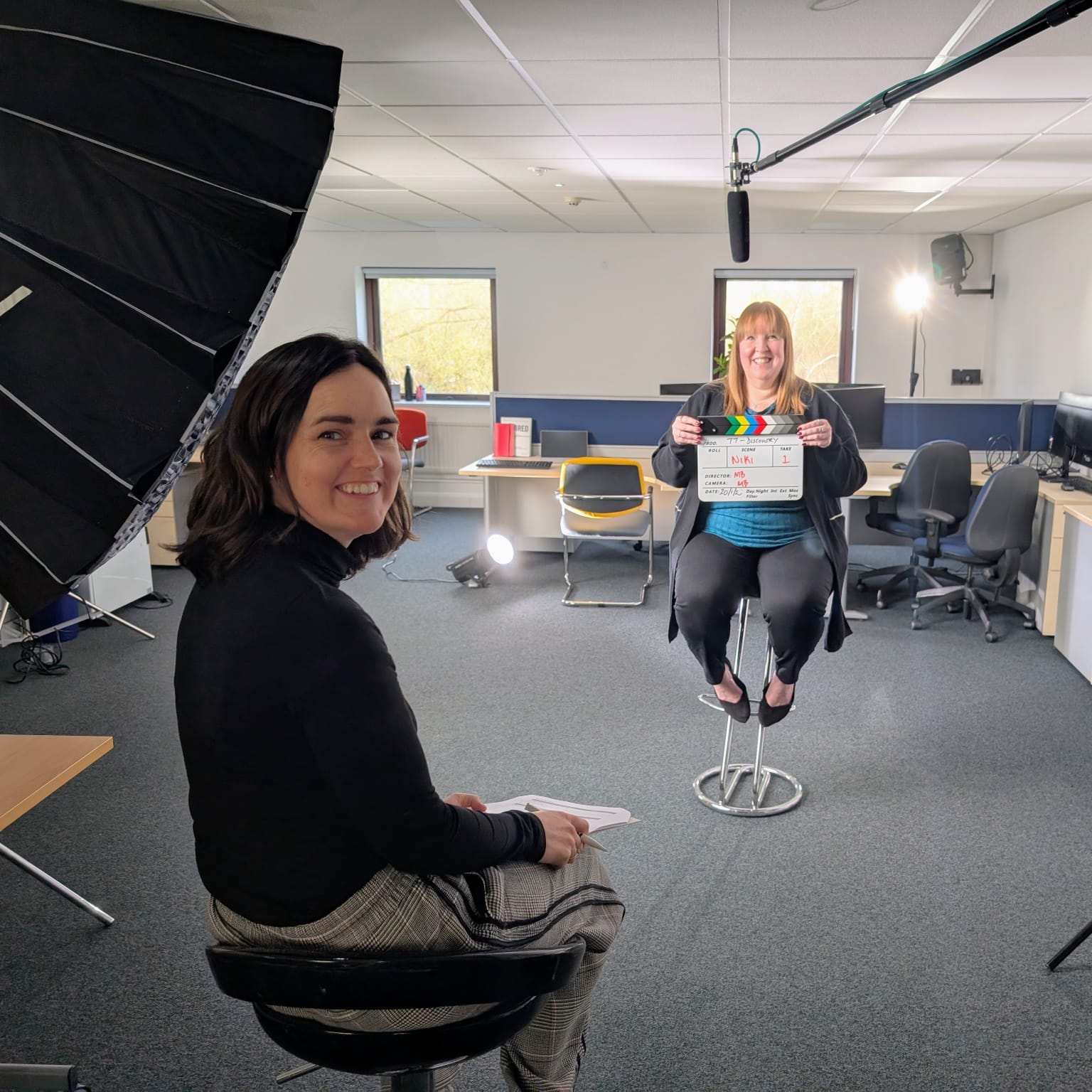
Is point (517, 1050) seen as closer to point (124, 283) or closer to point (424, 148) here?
point (124, 283)

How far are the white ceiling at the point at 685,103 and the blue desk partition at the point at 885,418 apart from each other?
124 cm

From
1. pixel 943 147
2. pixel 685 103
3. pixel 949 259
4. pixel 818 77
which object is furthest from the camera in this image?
pixel 949 259

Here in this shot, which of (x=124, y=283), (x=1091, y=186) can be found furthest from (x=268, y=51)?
(x=1091, y=186)

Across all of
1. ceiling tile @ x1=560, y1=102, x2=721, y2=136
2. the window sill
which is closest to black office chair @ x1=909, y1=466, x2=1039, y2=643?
ceiling tile @ x1=560, y1=102, x2=721, y2=136

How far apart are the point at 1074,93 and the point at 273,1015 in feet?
12.7

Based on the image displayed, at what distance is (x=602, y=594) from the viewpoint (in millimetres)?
5418

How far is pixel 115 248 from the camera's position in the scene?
0.75 metres

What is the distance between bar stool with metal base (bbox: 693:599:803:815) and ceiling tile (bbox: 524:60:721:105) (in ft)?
5.87

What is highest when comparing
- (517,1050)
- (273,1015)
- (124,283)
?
(124,283)

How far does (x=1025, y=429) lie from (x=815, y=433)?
341 centimetres

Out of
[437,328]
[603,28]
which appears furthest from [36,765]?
[437,328]

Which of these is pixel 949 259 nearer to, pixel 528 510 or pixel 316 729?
pixel 528 510

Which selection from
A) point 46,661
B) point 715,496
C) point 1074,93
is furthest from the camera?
point 46,661

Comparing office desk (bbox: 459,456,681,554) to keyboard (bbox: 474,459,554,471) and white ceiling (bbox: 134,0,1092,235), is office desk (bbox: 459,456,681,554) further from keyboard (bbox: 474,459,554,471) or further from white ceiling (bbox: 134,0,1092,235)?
white ceiling (bbox: 134,0,1092,235)
